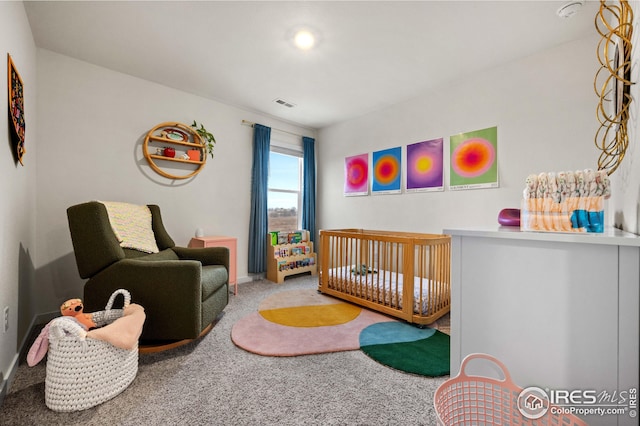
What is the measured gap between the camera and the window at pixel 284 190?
4.04 metres

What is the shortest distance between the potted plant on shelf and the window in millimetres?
954

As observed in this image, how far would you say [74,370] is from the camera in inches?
50.7

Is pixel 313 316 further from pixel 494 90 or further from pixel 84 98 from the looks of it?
pixel 84 98

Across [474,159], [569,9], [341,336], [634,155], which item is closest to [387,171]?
[474,159]

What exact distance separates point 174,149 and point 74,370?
2395mm

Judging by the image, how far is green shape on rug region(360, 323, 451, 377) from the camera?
1.63 metres

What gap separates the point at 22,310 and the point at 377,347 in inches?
101

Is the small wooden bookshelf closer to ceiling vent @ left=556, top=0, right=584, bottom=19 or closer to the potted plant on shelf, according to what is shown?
the potted plant on shelf

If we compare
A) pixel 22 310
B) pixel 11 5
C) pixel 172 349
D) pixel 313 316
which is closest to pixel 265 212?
pixel 313 316

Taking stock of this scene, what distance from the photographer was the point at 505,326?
867mm

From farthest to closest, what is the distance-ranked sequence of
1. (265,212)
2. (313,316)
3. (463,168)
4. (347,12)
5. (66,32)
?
(265,212), (463,168), (313,316), (66,32), (347,12)

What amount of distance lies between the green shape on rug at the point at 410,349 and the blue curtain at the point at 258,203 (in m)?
2.01

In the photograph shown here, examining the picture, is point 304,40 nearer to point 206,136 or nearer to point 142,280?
point 206,136

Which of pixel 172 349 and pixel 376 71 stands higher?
pixel 376 71
